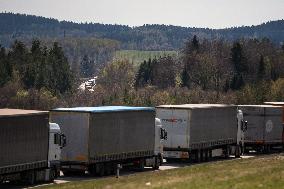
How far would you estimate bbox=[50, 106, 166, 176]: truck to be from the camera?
37.8 metres

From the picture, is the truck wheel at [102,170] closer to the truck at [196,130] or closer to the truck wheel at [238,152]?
the truck at [196,130]

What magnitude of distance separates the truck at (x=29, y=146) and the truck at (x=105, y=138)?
1298 mm

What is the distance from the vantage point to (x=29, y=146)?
112 ft

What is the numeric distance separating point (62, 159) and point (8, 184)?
4.05 m

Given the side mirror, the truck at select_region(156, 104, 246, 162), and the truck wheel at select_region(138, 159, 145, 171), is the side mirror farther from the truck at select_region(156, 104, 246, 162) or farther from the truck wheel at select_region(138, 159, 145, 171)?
the truck wheel at select_region(138, 159, 145, 171)

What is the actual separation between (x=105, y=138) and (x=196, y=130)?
1096cm

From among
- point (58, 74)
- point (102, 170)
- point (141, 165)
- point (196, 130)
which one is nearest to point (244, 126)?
point (196, 130)

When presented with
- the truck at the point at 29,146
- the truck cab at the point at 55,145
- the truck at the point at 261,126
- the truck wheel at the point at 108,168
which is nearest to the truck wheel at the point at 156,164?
the truck wheel at the point at 108,168

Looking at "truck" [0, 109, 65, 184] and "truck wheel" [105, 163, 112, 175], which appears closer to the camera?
"truck" [0, 109, 65, 184]

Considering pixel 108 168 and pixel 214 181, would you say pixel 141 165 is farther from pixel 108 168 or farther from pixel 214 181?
pixel 214 181

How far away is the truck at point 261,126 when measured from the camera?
58719 millimetres

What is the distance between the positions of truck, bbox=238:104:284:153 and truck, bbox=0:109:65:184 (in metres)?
25.0

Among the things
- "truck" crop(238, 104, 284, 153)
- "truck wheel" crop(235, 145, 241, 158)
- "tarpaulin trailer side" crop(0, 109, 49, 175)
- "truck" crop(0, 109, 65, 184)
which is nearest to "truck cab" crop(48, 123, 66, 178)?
"truck" crop(0, 109, 65, 184)

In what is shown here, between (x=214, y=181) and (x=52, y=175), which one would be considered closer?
(x=214, y=181)
